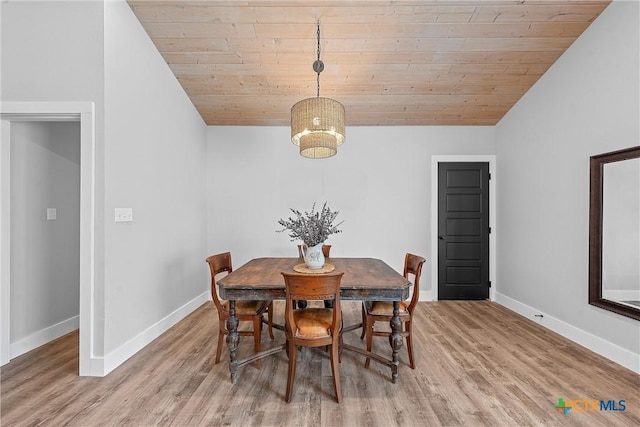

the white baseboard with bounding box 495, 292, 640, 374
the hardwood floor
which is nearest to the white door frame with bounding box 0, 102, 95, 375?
the hardwood floor

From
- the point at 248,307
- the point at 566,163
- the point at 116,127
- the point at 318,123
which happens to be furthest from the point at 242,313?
the point at 566,163

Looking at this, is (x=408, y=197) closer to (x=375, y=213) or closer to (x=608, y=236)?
(x=375, y=213)

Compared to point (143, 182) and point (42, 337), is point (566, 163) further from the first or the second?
point (42, 337)

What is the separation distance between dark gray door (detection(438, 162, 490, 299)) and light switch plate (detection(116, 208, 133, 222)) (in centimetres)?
386

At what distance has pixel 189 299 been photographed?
3830 millimetres

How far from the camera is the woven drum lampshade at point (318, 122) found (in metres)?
2.41

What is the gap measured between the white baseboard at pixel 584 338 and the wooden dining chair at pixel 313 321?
2414 mm

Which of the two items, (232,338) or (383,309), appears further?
(383,309)

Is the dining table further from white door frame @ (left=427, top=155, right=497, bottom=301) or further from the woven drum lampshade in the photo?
white door frame @ (left=427, top=155, right=497, bottom=301)

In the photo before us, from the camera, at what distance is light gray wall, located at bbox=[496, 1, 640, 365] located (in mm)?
2564

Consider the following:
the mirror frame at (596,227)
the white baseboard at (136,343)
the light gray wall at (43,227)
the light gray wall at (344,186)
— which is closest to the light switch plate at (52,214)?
the light gray wall at (43,227)

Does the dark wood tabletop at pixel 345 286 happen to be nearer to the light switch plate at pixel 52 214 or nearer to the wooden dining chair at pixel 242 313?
the wooden dining chair at pixel 242 313

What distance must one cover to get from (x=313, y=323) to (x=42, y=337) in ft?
8.94

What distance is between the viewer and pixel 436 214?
4395mm
